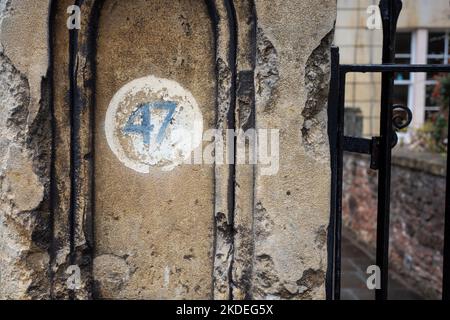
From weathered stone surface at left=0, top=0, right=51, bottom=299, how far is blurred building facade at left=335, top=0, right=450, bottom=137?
8.36 metres

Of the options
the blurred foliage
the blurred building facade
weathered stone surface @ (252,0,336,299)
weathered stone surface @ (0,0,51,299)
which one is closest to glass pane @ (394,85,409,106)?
the blurred building facade

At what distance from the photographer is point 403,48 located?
10078mm

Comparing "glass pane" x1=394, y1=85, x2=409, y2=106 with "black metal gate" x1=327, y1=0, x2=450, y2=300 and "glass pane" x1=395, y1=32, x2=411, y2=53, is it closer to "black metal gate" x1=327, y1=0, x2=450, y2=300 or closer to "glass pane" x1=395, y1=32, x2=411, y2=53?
"glass pane" x1=395, y1=32, x2=411, y2=53

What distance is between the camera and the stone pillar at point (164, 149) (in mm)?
2059

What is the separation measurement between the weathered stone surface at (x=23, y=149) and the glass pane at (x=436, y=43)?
30.1 feet

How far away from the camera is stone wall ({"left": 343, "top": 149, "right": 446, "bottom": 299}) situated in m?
5.27

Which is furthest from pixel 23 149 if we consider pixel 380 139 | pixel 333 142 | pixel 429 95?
pixel 429 95

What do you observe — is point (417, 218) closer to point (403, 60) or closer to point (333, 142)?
point (333, 142)

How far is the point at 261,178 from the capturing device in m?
2.07

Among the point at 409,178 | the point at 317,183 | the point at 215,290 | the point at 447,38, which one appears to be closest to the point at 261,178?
the point at 317,183

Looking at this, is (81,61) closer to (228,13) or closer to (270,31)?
(228,13)

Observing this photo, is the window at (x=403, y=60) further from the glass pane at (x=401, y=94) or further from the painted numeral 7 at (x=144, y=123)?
the painted numeral 7 at (x=144, y=123)

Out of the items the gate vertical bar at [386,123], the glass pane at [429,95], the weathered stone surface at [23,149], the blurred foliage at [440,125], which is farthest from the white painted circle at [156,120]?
the glass pane at [429,95]

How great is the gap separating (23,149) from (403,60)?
9.07 metres
